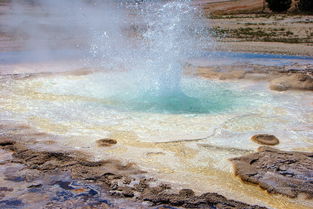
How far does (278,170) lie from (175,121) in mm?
1687

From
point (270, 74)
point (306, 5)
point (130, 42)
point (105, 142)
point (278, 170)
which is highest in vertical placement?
point (306, 5)

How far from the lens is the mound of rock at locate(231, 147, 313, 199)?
3.52 metres

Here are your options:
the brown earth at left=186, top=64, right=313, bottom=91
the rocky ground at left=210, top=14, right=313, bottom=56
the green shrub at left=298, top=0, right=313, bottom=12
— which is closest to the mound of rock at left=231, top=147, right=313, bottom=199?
the brown earth at left=186, top=64, right=313, bottom=91

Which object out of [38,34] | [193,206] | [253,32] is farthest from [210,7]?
[193,206]

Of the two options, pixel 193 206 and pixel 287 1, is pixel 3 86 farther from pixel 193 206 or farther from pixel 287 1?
pixel 287 1

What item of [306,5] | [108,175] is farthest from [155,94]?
[306,5]

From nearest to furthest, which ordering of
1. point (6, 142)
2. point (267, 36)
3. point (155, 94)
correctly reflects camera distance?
point (6, 142) < point (155, 94) < point (267, 36)

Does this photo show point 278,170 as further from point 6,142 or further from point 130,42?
point 130,42

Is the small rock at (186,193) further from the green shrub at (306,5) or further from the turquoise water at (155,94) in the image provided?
the green shrub at (306,5)

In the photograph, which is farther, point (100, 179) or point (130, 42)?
point (130, 42)

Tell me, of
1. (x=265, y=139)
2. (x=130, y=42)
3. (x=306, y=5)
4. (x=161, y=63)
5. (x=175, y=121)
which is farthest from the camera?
(x=306, y=5)

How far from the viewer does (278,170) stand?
12.5 ft

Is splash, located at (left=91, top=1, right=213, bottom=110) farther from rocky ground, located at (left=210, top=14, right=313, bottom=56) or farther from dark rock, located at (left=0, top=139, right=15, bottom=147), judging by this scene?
rocky ground, located at (left=210, top=14, right=313, bottom=56)

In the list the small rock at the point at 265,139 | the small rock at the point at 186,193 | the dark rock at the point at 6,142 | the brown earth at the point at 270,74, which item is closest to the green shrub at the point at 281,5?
the brown earth at the point at 270,74
